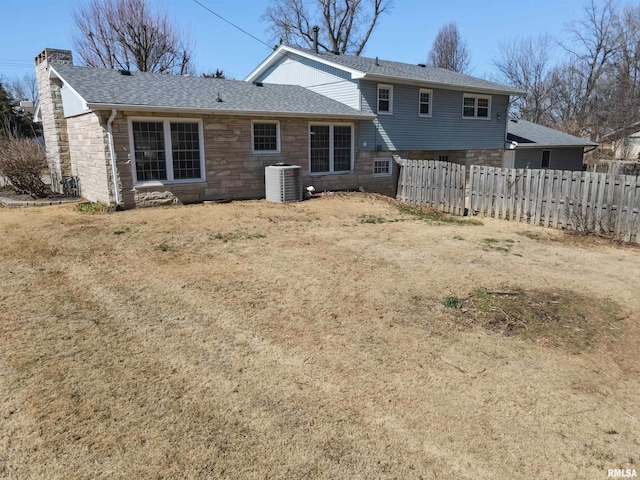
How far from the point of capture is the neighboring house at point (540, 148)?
74.5 ft

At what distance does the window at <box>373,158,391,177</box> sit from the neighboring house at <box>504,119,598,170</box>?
26.7ft

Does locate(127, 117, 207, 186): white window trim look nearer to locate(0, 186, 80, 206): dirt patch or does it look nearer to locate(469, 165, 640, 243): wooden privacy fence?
locate(0, 186, 80, 206): dirt patch

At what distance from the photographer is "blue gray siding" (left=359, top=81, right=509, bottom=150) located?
54.6ft

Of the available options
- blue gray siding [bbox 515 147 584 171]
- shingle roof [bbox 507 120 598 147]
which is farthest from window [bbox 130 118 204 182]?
blue gray siding [bbox 515 147 584 171]

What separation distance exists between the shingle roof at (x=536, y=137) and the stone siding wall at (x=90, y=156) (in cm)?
1867

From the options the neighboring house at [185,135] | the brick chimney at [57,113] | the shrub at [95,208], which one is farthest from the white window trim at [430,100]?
the brick chimney at [57,113]

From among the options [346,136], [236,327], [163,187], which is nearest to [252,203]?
[163,187]

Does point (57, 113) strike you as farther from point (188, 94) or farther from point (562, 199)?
point (562, 199)

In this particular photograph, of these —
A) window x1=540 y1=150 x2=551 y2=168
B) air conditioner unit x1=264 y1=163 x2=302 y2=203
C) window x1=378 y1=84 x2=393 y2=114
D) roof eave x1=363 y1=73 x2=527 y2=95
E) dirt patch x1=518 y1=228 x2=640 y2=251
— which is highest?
roof eave x1=363 y1=73 x2=527 y2=95

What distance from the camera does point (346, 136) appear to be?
16.0 m

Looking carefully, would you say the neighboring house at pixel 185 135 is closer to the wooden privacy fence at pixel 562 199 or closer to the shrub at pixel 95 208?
the shrub at pixel 95 208

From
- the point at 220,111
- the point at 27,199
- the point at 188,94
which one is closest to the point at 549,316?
the point at 220,111

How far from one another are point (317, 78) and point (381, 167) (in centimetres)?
456

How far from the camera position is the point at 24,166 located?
13.0m
